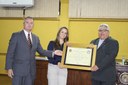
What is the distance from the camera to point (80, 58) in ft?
11.0

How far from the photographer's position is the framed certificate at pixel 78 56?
3240mm

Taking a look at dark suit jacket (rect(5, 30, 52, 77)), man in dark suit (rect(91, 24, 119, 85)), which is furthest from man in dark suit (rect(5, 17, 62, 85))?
man in dark suit (rect(91, 24, 119, 85))

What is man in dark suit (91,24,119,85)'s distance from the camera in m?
3.07

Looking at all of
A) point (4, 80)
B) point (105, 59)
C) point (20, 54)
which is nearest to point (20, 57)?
point (20, 54)

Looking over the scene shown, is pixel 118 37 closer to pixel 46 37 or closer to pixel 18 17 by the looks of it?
pixel 46 37

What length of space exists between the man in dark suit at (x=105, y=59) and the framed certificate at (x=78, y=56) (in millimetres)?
126

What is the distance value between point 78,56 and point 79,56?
2cm

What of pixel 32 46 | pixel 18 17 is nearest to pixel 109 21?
pixel 18 17

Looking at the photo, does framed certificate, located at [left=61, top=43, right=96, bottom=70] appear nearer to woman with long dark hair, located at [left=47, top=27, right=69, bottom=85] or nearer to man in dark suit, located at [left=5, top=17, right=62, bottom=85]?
woman with long dark hair, located at [left=47, top=27, right=69, bottom=85]

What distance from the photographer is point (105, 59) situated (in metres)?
3.05

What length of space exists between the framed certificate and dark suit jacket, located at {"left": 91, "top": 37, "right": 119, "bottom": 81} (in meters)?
0.14

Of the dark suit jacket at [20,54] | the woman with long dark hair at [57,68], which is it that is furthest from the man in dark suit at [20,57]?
the woman with long dark hair at [57,68]

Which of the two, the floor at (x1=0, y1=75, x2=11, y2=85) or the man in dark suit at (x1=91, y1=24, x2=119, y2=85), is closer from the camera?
the man in dark suit at (x1=91, y1=24, x2=119, y2=85)

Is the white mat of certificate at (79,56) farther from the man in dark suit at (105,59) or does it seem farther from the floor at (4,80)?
the floor at (4,80)
